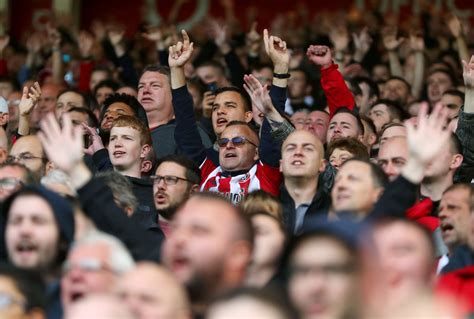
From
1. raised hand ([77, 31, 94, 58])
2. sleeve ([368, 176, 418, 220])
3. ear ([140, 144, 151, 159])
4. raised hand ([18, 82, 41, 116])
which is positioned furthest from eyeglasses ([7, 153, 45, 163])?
raised hand ([77, 31, 94, 58])

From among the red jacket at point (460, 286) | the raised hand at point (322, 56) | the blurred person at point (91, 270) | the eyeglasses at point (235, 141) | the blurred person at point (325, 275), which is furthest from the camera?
the raised hand at point (322, 56)

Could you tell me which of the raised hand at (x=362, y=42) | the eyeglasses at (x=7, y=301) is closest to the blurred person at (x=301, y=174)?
the eyeglasses at (x=7, y=301)

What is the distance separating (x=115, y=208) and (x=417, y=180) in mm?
1438

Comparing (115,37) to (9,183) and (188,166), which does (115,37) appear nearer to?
(188,166)

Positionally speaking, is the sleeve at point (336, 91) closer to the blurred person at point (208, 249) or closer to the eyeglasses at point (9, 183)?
the eyeglasses at point (9, 183)

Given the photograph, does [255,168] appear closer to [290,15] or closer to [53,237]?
[53,237]

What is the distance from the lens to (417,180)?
6.61m

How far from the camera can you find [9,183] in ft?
24.2

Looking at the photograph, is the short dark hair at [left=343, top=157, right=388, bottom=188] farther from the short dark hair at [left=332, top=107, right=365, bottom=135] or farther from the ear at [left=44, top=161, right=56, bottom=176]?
the short dark hair at [left=332, top=107, right=365, bottom=135]

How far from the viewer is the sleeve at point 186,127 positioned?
30.2 feet

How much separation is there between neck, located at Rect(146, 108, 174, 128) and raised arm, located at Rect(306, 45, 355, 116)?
1113 millimetres

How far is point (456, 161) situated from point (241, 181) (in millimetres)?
1343

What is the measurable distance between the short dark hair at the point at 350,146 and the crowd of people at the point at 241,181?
0.04ft

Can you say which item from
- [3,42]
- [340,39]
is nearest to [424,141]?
[340,39]
